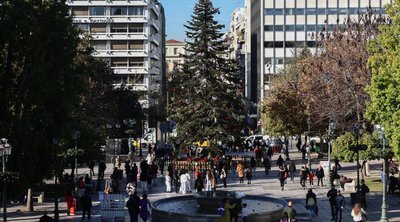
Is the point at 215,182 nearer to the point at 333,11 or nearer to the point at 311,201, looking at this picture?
the point at 311,201

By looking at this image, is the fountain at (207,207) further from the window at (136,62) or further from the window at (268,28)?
the window at (268,28)

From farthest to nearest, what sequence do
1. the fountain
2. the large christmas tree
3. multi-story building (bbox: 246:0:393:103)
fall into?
multi-story building (bbox: 246:0:393:103) → the large christmas tree → the fountain

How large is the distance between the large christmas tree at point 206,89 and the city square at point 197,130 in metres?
0.10

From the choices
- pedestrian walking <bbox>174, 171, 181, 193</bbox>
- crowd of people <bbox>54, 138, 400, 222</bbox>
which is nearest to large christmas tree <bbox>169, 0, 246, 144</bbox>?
crowd of people <bbox>54, 138, 400, 222</bbox>

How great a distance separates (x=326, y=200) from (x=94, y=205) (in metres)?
11.2

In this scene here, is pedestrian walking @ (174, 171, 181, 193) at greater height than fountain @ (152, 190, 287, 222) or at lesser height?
greater

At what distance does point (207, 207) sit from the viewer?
29.9 m

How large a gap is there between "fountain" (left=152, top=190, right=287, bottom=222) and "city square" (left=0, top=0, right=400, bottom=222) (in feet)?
0.22

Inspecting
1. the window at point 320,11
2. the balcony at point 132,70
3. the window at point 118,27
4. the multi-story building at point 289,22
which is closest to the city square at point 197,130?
the balcony at point 132,70

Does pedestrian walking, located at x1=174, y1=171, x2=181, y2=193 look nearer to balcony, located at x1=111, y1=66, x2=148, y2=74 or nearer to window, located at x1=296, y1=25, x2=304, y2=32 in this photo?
balcony, located at x1=111, y1=66, x2=148, y2=74

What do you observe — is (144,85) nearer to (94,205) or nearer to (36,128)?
(94,205)

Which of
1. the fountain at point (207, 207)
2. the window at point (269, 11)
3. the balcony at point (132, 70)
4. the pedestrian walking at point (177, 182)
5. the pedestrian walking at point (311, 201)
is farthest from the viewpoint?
the window at point (269, 11)

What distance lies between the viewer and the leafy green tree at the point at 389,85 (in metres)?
27.6

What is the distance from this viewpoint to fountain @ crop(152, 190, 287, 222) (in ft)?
87.0
